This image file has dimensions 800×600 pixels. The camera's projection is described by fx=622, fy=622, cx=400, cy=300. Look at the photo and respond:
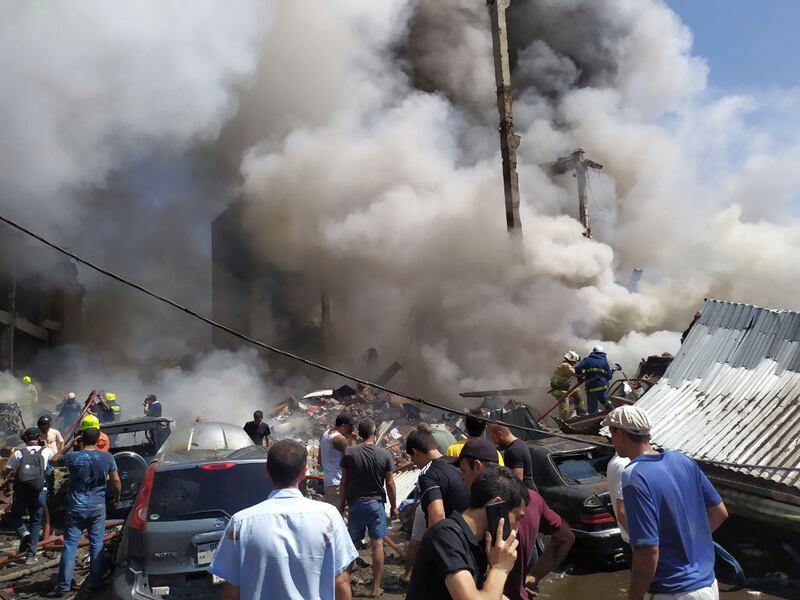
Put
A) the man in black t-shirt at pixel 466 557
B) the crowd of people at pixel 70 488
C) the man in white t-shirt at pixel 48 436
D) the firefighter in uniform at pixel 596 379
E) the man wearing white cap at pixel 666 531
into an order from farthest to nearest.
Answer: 1. the firefighter in uniform at pixel 596 379
2. the man in white t-shirt at pixel 48 436
3. the crowd of people at pixel 70 488
4. the man wearing white cap at pixel 666 531
5. the man in black t-shirt at pixel 466 557

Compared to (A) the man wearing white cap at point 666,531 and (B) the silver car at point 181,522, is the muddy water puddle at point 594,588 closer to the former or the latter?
(B) the silver car at point 181,522

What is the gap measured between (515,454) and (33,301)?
17.6 meters

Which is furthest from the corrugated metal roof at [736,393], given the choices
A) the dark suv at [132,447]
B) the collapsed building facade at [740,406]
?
the dark suv at [132,447]

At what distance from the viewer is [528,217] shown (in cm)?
1394

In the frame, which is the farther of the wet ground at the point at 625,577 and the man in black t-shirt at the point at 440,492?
the wet ground at the point at 625,577

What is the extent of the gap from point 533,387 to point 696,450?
6154 mm

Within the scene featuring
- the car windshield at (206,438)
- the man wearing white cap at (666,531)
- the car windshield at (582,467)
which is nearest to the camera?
the man wearing white cap at (666,531)

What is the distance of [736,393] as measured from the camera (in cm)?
634

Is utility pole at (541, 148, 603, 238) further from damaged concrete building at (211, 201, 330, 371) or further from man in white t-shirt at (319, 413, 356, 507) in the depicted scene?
man in white t-shirt at (319, 413, 356, 507)

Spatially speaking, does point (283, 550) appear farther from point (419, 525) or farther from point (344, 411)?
point (344, 411)

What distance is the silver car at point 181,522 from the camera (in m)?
3.75

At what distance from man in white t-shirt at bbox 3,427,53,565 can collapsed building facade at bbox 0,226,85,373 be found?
37.9 ft

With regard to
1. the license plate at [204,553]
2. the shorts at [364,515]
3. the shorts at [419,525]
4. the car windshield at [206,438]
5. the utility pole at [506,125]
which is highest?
the utility pole at [506,125]

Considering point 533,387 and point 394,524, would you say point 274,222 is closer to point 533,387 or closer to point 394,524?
point 533,387
